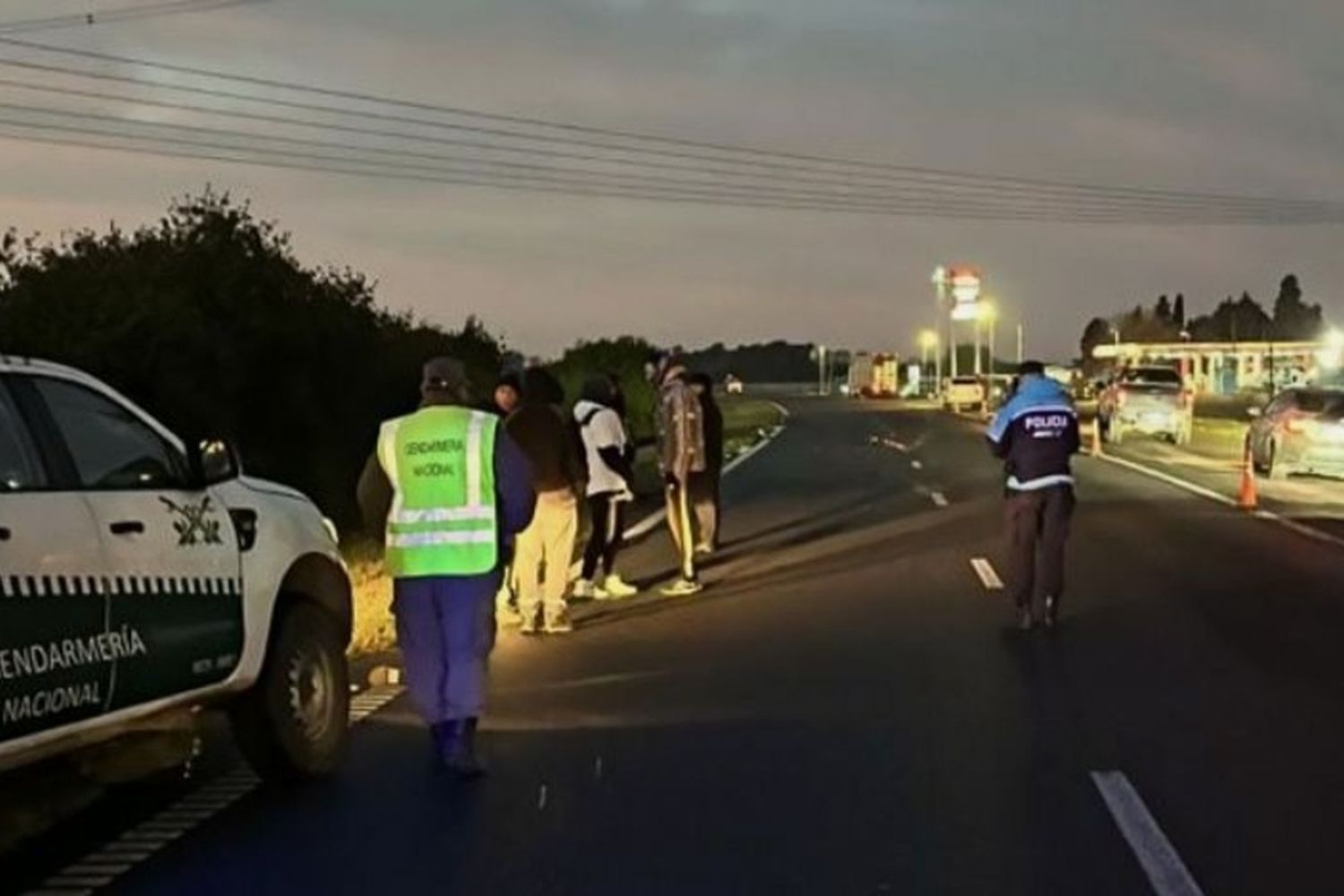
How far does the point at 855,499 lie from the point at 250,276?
32.9 feet

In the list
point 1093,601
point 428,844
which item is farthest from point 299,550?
point 1093,601

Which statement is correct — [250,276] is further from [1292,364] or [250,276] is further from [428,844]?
[1292,364]

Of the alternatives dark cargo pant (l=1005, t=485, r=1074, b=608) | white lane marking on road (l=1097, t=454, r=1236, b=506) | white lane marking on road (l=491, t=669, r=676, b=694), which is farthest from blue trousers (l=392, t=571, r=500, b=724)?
white lane marking on road (l=1097, t=454, r=1236, b=506)

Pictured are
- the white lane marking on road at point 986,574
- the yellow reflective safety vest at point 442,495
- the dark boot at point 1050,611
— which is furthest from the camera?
the white lane marking on road at point 986,574

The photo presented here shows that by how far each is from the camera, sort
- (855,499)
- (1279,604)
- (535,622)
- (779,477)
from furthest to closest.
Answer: (779,477), (855,499), (1279,604), (535,622)

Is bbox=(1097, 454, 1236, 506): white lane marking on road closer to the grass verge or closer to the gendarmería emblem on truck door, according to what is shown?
the grass verge

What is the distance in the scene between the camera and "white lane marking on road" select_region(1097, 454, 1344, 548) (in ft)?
73.4

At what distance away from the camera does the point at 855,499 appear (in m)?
29.2

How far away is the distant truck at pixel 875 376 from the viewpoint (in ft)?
431

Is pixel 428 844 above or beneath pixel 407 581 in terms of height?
beneath

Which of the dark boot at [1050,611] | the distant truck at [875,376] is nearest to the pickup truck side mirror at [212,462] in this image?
the dark boot at [1050,611]

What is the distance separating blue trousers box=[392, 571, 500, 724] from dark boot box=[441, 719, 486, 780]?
108mm

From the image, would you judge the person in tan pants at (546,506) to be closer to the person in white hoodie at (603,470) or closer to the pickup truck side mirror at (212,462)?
the person in white hoodie at (603,470)

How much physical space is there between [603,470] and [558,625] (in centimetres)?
194
